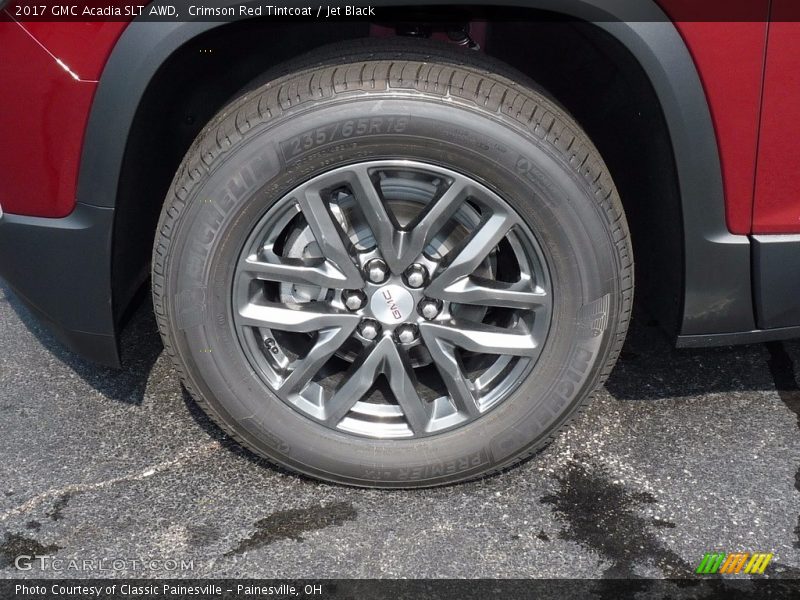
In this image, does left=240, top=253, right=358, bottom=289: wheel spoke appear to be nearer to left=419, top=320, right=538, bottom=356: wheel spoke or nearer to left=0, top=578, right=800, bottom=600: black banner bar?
left=419, top=320, right=538, bottom=356: wheel spoke

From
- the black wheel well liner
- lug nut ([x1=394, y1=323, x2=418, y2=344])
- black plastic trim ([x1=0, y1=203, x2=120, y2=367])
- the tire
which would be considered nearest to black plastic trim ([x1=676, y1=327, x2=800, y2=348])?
the black wheel well liner

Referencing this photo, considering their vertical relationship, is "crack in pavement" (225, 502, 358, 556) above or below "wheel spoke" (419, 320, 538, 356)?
below

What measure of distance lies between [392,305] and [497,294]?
0.25m

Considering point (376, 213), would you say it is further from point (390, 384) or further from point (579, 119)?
point (579, 119)

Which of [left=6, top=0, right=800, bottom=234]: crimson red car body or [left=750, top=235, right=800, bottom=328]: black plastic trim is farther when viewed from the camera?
[left=750, top=235, right=800, bottom=328]: black plastic trim

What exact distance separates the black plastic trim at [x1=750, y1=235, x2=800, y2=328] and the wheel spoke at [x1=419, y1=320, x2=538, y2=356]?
536mm

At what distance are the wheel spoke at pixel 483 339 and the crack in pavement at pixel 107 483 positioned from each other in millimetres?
729

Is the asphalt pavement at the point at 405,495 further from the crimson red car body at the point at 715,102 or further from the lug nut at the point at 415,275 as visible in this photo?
the crimson red car body at the point at 715,102

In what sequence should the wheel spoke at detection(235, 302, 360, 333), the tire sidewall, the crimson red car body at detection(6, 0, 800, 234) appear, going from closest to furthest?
the crimson red car body at detection(6, 0, 800, 234) → the tire sidewall → the wheel spoke at detection(235, 302, 360, 333)

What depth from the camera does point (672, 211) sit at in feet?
6.71

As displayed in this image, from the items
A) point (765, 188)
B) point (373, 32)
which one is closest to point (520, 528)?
point (765, 188)

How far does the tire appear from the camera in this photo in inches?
75.6

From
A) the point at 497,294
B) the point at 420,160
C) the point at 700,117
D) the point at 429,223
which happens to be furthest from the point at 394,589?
the point at 700,117

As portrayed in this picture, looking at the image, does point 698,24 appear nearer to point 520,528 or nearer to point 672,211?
point 672,211
